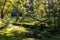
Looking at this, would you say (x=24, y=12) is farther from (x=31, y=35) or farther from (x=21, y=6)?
(x=31, y=35)

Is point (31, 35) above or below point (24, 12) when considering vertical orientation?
below

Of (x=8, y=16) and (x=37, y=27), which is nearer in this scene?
(x=8, y=16)

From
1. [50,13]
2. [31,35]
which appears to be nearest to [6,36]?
[31,35]

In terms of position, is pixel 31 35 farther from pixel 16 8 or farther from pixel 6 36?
pixel 16 8

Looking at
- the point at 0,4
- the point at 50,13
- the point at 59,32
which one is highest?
the point at 0,4

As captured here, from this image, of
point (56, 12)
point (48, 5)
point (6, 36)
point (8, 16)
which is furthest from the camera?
point (48, 5)

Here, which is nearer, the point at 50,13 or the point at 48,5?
the point at 50,13

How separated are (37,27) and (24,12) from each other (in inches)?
118

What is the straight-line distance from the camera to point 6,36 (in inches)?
865

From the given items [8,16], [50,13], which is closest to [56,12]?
[50,13]

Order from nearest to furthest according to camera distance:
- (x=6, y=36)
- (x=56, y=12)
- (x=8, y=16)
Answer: (x=6, y=36) → (x=8, y=16) → (x=56, y=12)

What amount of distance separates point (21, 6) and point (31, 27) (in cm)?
361

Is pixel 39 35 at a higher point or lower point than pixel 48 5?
lower

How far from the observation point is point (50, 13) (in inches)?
1064
